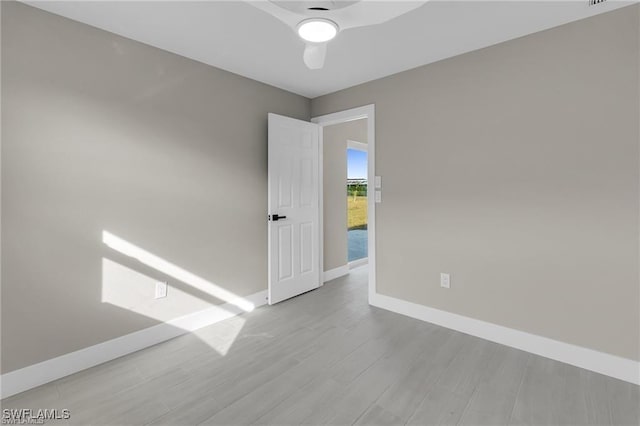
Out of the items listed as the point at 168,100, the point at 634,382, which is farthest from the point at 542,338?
the point at 168,100

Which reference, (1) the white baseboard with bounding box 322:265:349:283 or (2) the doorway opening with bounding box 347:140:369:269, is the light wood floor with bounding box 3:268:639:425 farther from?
(2) the doorway opening with bounding box 347:140:369:269

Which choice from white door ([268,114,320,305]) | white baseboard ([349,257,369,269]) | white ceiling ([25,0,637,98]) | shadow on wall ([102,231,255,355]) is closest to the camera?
white ceiling ([25,0,637,98])

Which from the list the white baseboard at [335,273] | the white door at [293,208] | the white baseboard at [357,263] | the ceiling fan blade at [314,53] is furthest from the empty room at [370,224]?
the white baseboard at [357,263]

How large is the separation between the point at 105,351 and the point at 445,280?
2860mm

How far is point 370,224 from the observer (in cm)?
333


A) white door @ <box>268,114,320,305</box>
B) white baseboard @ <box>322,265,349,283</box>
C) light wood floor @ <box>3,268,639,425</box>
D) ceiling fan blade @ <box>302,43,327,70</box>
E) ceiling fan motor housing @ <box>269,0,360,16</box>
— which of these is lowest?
light wood floor @ <box>3,268,639,425</box>

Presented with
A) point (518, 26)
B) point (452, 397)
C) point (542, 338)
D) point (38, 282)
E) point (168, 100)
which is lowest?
point (452, 397)

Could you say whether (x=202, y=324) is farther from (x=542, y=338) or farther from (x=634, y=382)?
(x=634, y=382)

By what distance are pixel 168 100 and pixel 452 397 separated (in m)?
3.07

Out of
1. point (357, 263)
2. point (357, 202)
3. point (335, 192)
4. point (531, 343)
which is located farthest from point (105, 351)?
point (357, 202)

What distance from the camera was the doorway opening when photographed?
5492 millimetres

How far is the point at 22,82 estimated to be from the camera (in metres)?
1.97

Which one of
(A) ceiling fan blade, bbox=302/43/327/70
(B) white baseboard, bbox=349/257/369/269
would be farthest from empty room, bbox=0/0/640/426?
(B) white baseboard, bbox=349/257/369/269

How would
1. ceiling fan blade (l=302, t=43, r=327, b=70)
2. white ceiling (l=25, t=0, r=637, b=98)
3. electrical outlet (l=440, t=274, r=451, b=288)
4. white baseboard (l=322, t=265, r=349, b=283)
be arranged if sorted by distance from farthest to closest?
1. white baseboard (l=322, t=265, r=349, b=283)
2. electrical outlet (l=440, t=274, r=451, b=288)
3. white ceiling (l=25, t=0, r=637, b=98)
4. ceiling fan blade (l=302, t=43, r=327, b=70)
